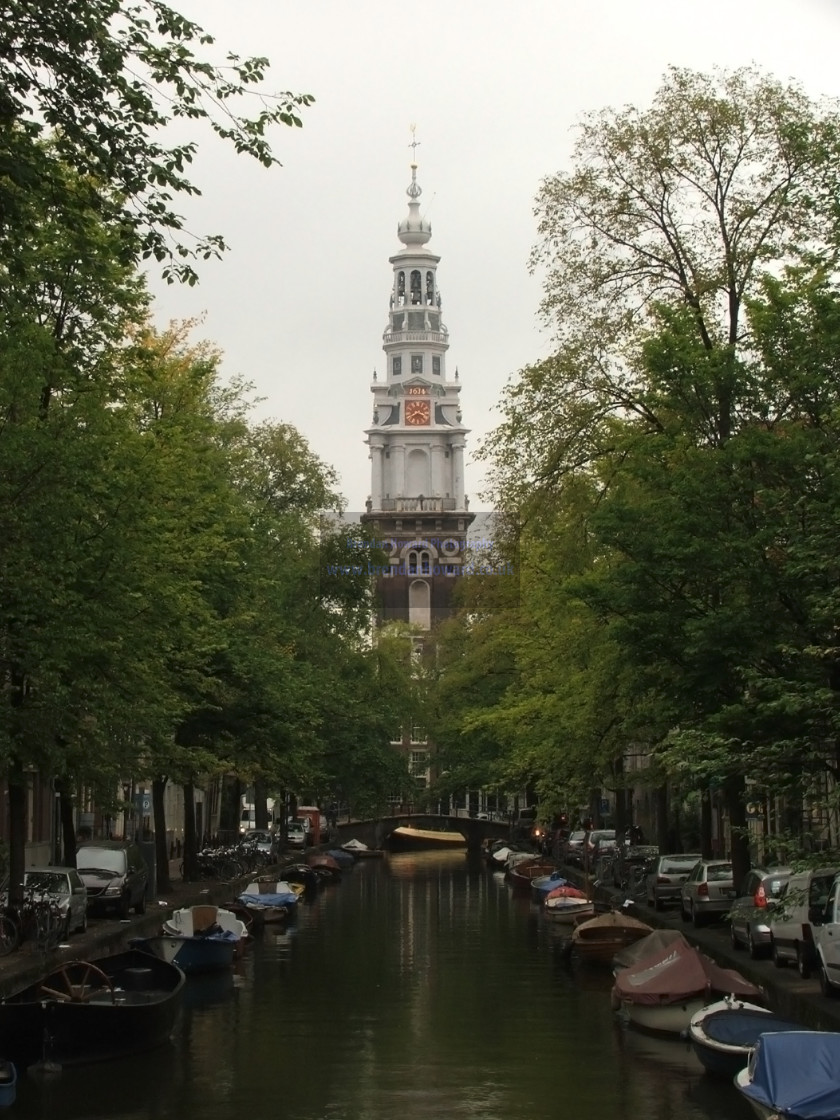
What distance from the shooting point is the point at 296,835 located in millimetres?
102812

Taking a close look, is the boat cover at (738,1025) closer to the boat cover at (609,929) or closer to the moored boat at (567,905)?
the boat cover at (609,929)

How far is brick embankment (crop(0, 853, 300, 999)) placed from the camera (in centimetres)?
2952

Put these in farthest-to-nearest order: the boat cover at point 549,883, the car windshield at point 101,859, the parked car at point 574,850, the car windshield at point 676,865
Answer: the parked car at point 574,850 < the boat cover at point 549,883 < the car windshield at point 676,865 < the car windshield at point 101,859

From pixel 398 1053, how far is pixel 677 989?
4.24 meters

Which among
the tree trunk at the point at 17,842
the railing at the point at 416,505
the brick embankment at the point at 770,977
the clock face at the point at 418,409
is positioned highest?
the clock face at the point at 418,409

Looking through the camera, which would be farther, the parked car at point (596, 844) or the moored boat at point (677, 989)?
the parked car at point (596, 844)

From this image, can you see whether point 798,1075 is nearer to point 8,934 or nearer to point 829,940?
point 829,940

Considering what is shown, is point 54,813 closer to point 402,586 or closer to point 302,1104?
point 302,1104

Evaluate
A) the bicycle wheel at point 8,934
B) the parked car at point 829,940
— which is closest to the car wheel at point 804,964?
the parked car at point 829,940

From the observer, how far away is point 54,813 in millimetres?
61844

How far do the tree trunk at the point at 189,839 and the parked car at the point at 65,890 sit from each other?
19.4 m

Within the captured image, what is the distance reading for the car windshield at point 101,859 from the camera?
143 ft

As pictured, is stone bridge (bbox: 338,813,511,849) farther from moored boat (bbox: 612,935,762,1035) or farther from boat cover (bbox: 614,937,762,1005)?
moored boat (bbox: 612,935,762,1035)

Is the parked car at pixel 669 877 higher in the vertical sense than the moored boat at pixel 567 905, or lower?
higher
